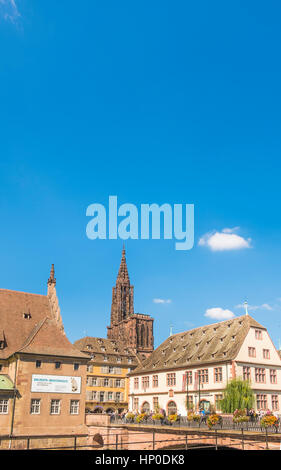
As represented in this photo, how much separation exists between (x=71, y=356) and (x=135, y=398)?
79.6ft

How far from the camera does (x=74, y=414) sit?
134ft

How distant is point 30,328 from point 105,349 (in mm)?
24331

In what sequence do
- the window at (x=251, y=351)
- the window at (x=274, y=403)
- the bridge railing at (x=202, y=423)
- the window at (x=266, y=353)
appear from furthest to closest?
the window at (x=266, y=353)
the window at (x=251, y=351)
the window at (x=274, y=403)
the bridge railing at (x=202, y=423)

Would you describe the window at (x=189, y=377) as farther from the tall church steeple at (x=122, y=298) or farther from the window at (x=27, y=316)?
the tall church steeple at (x=122, y=298)

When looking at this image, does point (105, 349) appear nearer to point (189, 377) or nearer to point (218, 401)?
point (189, 377)

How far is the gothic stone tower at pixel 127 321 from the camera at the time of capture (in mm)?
95631

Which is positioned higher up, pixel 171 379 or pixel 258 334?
pixel 258 334

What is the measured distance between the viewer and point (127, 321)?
3962 inches

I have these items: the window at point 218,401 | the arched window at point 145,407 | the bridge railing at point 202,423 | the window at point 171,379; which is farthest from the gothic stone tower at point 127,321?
the bridge railing at point 202,423

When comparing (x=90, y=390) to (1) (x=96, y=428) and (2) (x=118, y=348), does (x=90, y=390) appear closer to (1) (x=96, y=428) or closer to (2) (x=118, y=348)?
(2) (x=118, y=348)

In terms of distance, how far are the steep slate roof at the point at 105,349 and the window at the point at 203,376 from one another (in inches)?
807

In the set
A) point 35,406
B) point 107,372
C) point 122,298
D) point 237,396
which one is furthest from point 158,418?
point 122,298

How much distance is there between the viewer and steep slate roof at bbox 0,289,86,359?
41969 mm
